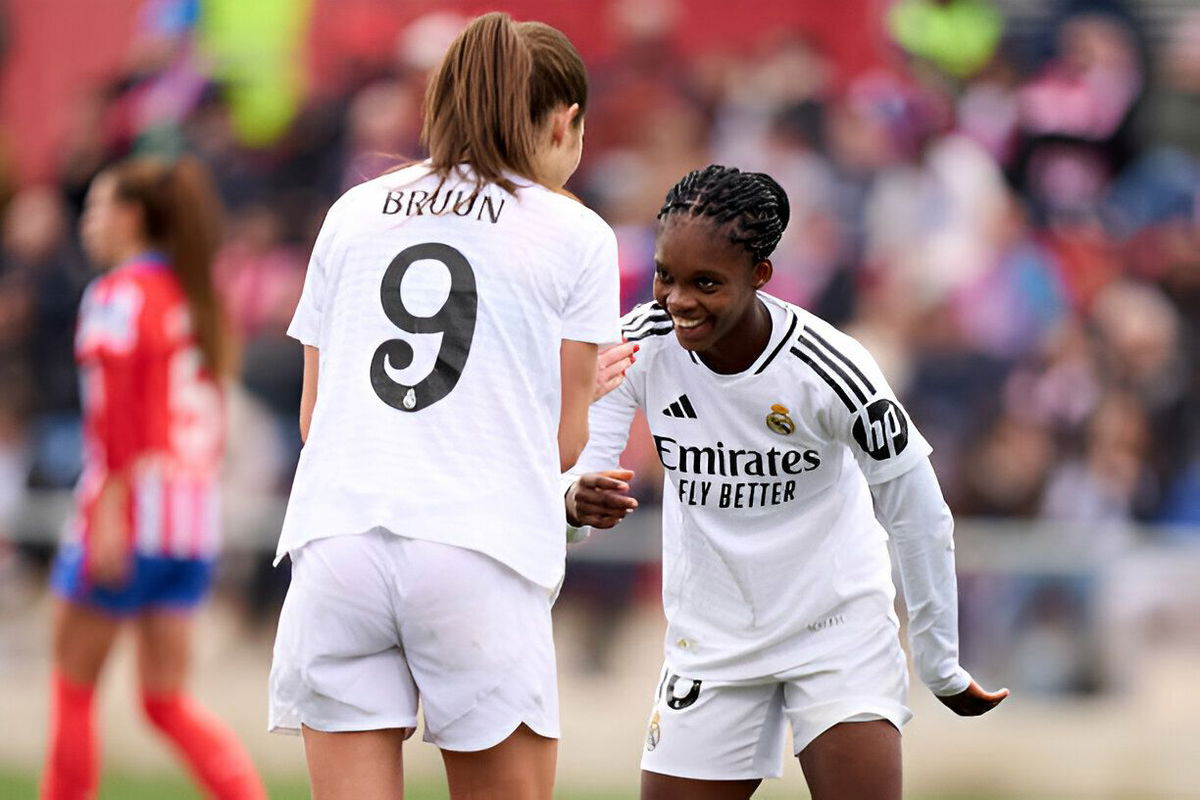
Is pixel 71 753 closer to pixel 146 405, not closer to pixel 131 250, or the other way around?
pixel 146 405

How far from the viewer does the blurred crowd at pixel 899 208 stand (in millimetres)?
9828

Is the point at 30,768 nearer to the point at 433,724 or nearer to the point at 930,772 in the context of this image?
the point at 930,772

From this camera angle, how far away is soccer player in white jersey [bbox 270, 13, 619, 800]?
11.7ft

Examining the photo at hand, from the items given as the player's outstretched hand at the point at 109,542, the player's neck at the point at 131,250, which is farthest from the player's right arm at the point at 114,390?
the player's neck at the point at 131,250

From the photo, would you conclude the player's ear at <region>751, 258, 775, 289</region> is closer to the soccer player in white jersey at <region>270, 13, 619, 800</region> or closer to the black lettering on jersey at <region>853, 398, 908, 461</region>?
the black lettering on jersey at <region>853, 398, 908, 461</region>

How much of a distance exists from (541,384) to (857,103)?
25.7 ft

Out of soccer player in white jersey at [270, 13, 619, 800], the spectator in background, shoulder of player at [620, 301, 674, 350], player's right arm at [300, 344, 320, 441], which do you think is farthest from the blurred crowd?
→ soccer player in white jersey at [270, 13, 619, 800]

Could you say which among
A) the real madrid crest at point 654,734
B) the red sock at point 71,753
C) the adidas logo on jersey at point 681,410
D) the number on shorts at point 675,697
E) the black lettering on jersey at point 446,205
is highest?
the black lettering on jersey at point 446,205

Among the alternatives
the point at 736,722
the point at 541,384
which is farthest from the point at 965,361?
the point at 541,384

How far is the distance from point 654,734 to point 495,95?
5.54ft

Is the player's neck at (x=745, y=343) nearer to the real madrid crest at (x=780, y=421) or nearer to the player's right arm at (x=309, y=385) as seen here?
the real madrid crest at (x=780, y=421)

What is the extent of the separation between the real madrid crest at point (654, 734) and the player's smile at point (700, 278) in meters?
0.98

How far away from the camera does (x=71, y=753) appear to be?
636 cm

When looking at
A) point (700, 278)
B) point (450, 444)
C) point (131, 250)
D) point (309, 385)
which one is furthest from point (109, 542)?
point (450, 444)
